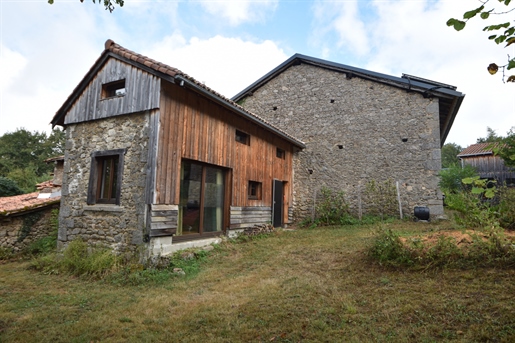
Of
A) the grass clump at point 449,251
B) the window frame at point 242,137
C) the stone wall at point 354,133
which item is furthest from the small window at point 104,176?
the stone wall at point 354,133

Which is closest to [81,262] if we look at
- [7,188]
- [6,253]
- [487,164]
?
Answer: [6,253]

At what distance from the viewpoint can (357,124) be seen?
12.3 m

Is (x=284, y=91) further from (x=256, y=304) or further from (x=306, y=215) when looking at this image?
(x=256, y=304)

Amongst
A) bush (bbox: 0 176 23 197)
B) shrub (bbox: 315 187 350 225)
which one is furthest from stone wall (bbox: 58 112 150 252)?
bush (bbox: 0 176 23 197)

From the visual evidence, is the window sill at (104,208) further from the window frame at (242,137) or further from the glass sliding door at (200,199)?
the window frame at (242,137)

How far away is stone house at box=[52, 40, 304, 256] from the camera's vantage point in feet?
21.0

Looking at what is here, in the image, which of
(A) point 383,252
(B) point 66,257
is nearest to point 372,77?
(A) point 383,252

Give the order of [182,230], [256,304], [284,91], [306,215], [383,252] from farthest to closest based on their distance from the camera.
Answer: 1. [284,91]
2. [306,215]
3. [182,230]
4. [383,252]
5. [256,304]

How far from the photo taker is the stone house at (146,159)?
6391 millimetres

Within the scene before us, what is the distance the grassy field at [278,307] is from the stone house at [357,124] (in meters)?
6.82

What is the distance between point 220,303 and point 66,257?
14.5 feet

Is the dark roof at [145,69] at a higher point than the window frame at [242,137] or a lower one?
higher

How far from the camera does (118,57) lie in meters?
7.27

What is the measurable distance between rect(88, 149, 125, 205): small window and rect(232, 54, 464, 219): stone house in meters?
7.93
